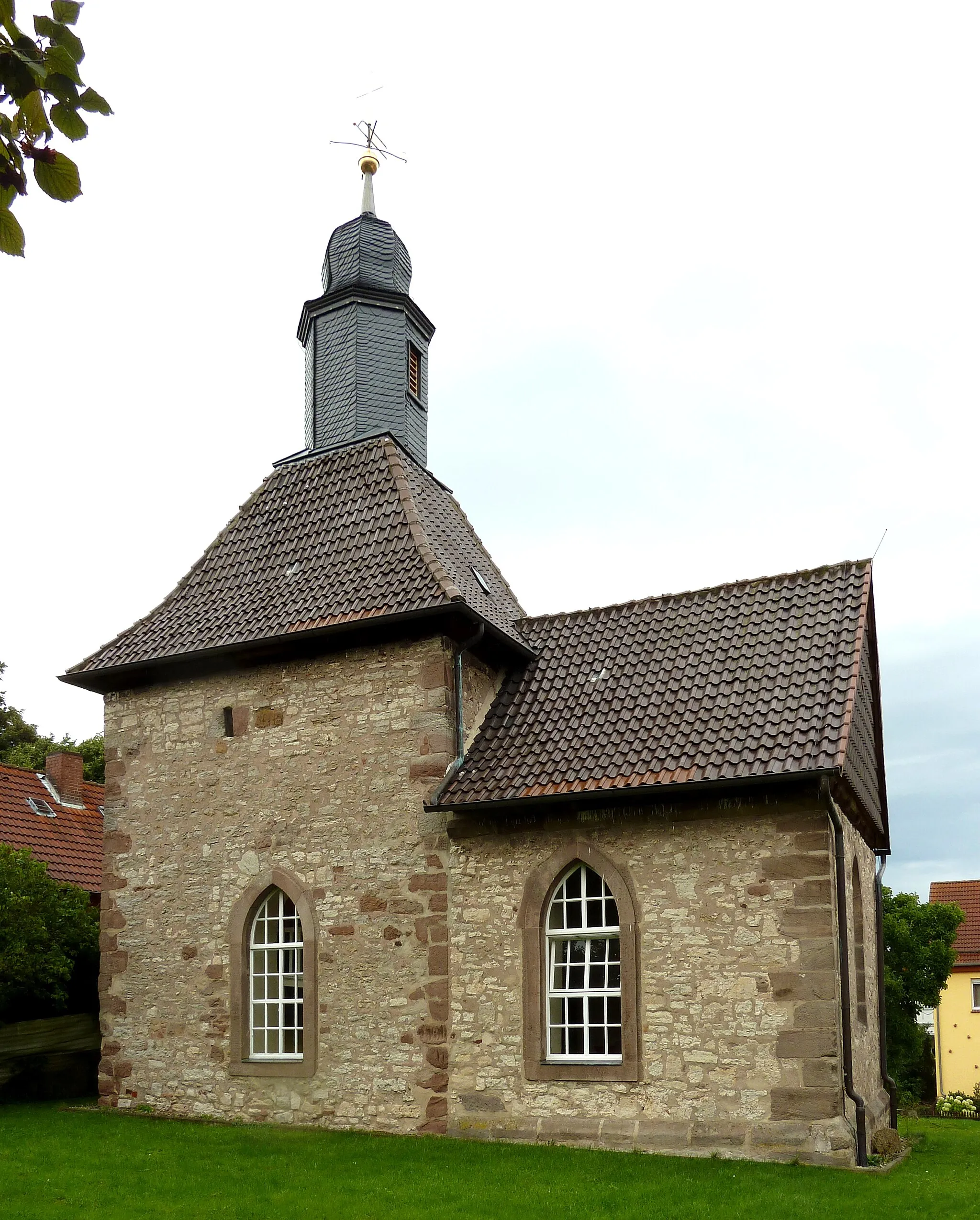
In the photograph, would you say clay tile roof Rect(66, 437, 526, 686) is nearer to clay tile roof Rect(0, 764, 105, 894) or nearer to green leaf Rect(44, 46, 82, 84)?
clay tile roof Rect(0, 764, 105, 894)

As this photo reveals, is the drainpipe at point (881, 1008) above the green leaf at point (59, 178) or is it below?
below

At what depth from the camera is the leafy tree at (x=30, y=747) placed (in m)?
32.2

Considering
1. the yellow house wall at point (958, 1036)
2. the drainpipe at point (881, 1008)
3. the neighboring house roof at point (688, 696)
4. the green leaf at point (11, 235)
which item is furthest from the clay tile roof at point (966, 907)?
the green leaf at point (11, 235)

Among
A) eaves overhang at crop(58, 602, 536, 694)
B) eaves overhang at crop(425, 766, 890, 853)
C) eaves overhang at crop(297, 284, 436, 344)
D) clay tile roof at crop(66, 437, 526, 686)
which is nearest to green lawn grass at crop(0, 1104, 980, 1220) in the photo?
eaves overhang at crop(425, 766, 890, 853)

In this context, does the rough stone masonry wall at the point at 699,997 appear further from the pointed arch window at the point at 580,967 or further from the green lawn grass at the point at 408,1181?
the green lawn grass at the point at 408,1181

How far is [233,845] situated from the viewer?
14.4 meters

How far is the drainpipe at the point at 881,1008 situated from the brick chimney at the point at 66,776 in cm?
1390

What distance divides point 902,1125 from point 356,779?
354 inches

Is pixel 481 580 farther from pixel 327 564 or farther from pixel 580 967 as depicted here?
pixel 580 967

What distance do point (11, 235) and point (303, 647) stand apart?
1130 cm

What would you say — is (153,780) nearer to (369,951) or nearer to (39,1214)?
(369,951)

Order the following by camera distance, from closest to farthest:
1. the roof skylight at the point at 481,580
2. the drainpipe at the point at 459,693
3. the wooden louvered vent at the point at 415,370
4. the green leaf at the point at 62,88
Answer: the green leaf at the point at 62,88 < the drainpipe at the point at 459,693 < the roof skylight at the point at 481,580 < the wooden louvered vent at the point at 415,370

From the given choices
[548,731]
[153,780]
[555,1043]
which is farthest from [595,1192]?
[153,780]

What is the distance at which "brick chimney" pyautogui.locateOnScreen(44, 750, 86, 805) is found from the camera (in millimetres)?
22547
